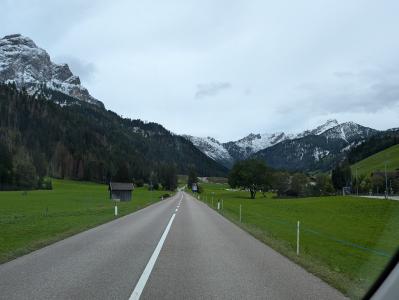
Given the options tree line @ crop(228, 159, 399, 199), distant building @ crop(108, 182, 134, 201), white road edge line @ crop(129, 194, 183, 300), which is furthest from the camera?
tree line @ crop(228, 159, 399, 199)

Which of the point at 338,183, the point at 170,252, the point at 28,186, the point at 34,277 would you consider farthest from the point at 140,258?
the point at 338,183

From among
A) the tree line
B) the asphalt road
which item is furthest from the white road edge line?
the tree line

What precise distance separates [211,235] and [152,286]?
1199 centimetres

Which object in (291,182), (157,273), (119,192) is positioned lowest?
(157,273)

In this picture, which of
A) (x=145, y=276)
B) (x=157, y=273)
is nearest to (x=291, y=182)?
(x=157, y=273)

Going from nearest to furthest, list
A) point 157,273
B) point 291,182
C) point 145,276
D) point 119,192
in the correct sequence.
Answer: point 145,276, point 157,273, point 119,192, point 291,182

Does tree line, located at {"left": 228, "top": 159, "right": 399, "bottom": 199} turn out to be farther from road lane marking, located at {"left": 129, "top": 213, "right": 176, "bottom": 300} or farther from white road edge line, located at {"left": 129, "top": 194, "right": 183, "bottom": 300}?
road lane marking, located at {"left": 129, "top": 213, "right": 176, "bottom": 300}

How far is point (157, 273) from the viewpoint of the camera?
11070 mm

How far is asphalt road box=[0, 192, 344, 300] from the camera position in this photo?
885 cm

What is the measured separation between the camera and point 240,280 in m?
10.2

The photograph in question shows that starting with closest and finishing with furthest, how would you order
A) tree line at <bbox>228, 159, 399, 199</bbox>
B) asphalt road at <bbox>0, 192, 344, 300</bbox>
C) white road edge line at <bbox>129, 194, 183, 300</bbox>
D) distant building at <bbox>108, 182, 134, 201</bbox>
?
white road edge line at <bbox>129, 194, 183, 300</bbox> < asphalt road at <bbox>0, 192, 344, 300</bbox> < distant building at <bbox>108, 182, 134, 201</bbox> < tree line at <bbox>228, 159, 399, 199</bbox>

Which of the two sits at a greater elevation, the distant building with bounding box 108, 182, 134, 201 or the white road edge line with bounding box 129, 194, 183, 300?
the distant building with bounding box 108, 182, 134, 201

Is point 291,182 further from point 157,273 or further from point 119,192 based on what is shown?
point 157,273

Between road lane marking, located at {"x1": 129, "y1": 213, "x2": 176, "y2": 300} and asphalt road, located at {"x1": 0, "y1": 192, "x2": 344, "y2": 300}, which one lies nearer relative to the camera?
road lane marking, located at {"x1": 129, "y1": 213, "x2": 176, "y2": 300}
